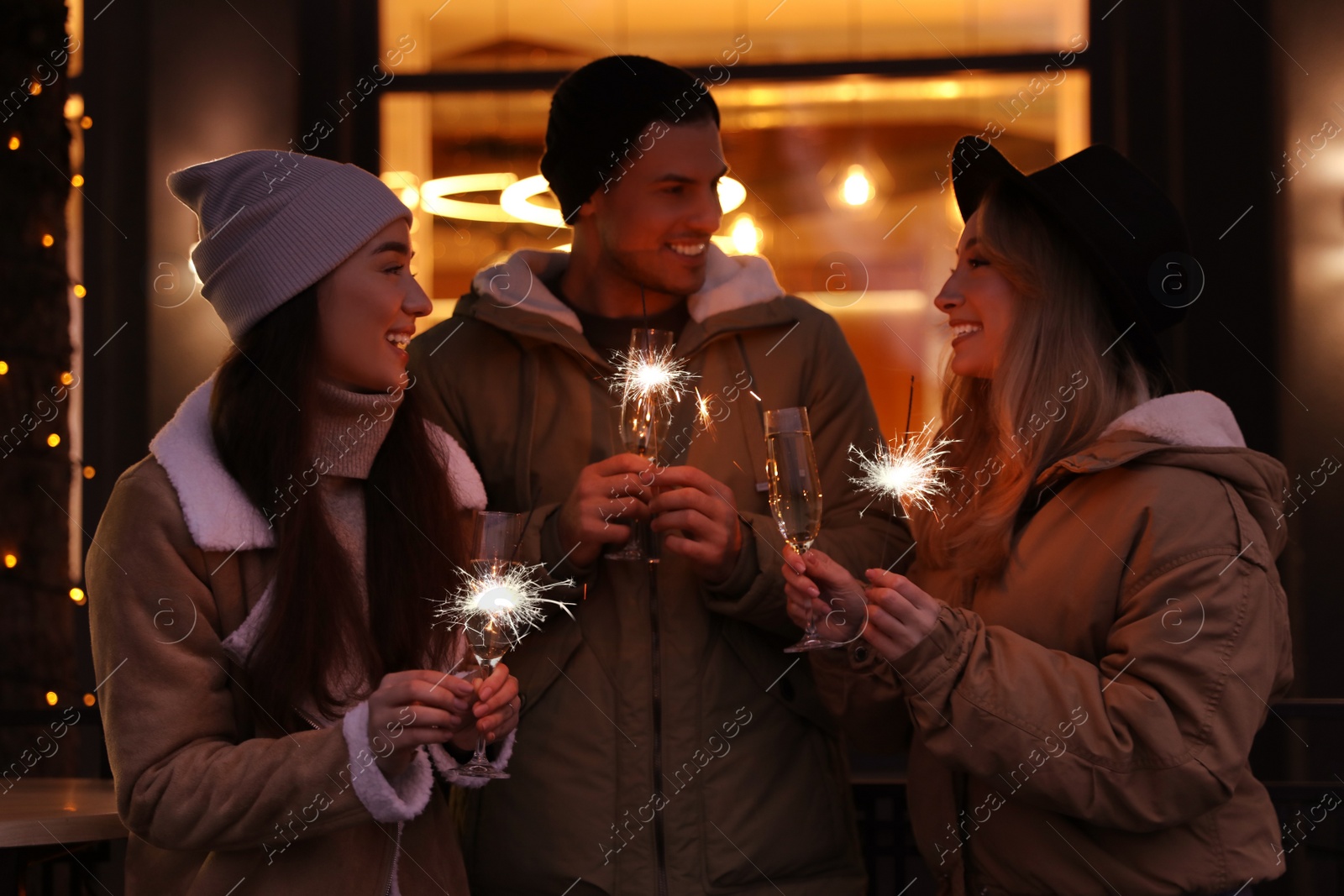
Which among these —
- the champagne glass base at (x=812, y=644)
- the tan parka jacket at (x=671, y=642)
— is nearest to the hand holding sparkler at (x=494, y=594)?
the tan parka jacket at (x=671, y=642)

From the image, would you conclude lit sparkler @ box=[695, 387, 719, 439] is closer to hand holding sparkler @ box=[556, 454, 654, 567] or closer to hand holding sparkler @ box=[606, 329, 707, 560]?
hand holding sparkler @ box=[606, 329, 707, 560]

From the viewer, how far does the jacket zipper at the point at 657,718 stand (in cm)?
254

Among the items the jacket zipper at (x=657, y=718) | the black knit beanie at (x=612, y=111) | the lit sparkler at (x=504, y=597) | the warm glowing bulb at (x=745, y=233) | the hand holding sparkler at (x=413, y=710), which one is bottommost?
the jacket zipper at (x=657, y=718)

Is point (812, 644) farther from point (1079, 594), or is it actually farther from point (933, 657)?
point (1079, 594)

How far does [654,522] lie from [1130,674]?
92 centimetres

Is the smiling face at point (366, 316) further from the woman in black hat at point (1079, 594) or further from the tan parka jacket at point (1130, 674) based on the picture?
the tan parka jacket at point (1130, 674)

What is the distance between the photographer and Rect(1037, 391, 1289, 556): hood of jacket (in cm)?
225

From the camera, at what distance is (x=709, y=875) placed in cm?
253

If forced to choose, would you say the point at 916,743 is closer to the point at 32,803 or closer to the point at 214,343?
the point at 32,803

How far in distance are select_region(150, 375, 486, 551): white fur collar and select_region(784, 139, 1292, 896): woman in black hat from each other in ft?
3.15

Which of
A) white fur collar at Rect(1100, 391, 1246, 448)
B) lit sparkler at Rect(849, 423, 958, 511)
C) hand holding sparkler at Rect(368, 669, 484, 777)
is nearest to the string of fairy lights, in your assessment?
hand holding sparkler at Rect(368, 669, 484, 777)

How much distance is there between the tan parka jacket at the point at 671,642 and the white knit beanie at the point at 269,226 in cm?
55

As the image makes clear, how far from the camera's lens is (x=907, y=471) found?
248 cm

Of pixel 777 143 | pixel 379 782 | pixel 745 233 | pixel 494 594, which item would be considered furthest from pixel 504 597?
pixel 777 143
